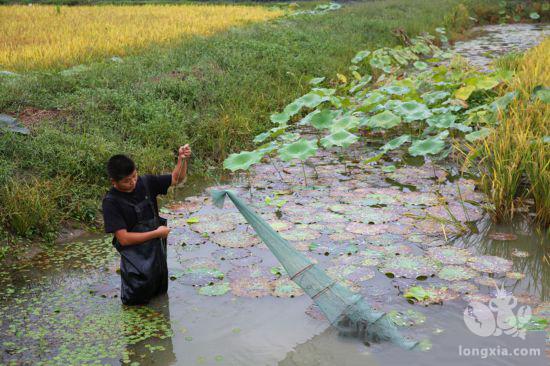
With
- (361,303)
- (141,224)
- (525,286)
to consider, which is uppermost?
(141,224)

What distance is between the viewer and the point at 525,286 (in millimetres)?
4047

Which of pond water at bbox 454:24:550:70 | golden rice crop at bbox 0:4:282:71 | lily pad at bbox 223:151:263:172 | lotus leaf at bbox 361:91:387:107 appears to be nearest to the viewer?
lily pad at bbox 223:151:263:172

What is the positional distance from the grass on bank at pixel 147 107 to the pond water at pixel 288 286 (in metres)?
0.63

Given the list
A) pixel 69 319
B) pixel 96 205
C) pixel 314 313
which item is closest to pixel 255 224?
pixel 314 313

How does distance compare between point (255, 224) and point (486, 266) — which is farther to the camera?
point (486, 266)

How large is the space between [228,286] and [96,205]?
73.2 inches

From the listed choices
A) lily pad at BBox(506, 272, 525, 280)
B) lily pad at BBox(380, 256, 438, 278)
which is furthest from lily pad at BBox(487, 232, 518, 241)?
lily pad at BBox(380, 256, 438, 278)

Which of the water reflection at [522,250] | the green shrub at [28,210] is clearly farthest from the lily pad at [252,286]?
the green shrub at [28,210]

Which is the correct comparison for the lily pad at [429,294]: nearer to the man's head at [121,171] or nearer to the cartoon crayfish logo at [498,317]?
the cartoon crayfish logo at [498,317]

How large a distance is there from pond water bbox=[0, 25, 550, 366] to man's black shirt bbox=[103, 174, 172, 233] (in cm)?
59

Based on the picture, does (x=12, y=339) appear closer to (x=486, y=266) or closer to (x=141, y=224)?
(x=141, y=224)

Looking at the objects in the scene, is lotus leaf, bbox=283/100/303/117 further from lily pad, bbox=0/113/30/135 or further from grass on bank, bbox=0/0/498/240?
lily pad, bbox=0/113/30/135

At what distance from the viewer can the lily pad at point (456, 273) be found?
414cm

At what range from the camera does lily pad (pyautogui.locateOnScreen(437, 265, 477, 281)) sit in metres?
4.14
